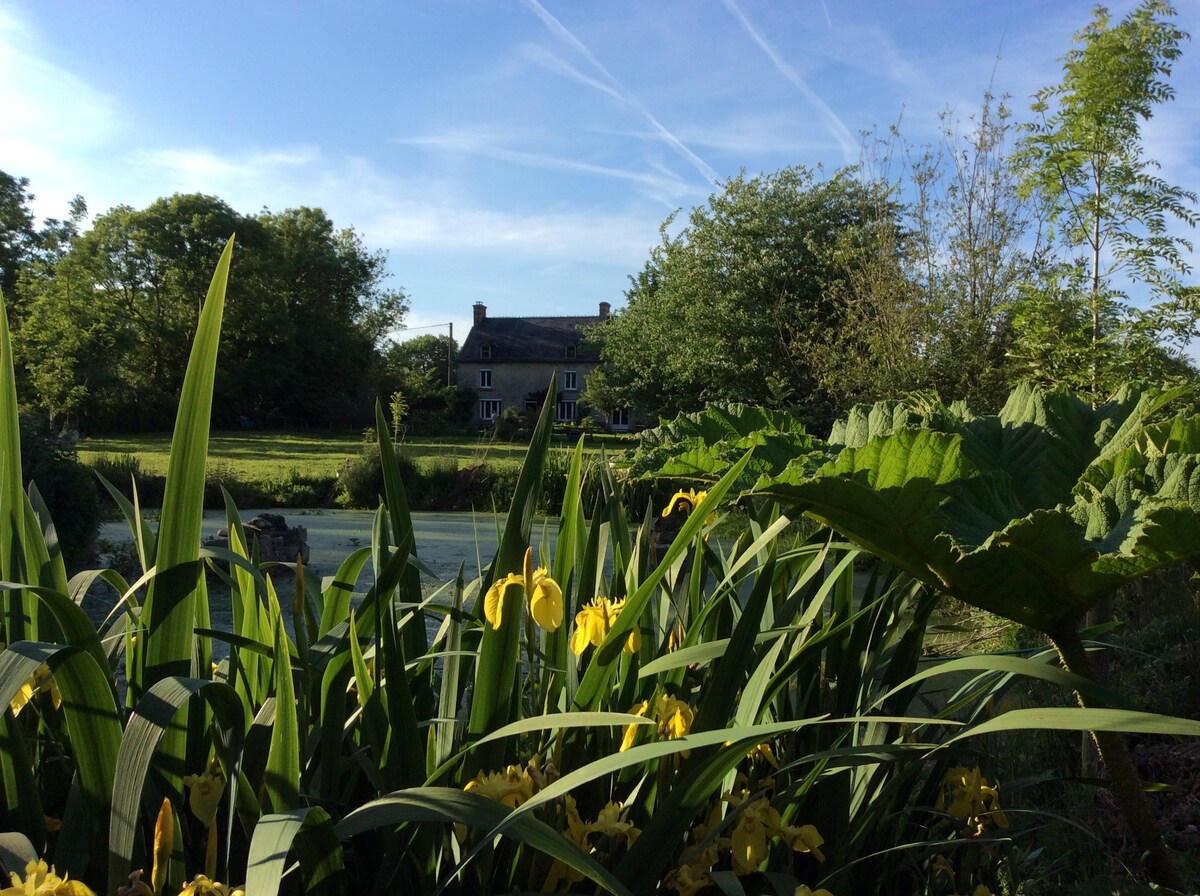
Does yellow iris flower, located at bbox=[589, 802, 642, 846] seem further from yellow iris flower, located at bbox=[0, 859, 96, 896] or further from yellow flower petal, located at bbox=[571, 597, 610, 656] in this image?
yellow iris flower, located at bbox=[0, 859, 96, 896]

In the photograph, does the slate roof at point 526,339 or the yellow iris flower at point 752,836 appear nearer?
the yellow iris flower at point 752,836

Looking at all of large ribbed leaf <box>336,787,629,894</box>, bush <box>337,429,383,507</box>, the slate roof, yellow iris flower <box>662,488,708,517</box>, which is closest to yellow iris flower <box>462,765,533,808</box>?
large ribbed leaf <box>336,787,629,894</box>

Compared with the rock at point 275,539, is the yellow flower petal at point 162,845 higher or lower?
higher

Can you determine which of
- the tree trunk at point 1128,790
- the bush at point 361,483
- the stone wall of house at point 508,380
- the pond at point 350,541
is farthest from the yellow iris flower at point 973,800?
the stone wall of house at point 508,380

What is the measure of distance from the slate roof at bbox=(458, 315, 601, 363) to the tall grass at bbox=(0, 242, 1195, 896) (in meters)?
42.9

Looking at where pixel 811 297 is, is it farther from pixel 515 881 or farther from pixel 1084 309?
pixel 515 881

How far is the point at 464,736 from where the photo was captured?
3.42 feet

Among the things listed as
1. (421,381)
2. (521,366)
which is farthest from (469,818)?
(521,366)

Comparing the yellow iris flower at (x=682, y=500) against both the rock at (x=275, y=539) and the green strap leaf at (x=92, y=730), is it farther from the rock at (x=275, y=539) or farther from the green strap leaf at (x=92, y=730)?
the rock at (x=275, y=539)

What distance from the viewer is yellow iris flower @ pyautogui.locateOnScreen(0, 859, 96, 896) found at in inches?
24.3

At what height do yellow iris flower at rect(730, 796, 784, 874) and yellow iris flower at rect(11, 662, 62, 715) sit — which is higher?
yellow iris flower at rect(11, 662, 62, 715)

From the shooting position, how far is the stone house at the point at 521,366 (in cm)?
4453

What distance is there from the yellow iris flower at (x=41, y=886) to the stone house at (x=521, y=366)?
4280cm

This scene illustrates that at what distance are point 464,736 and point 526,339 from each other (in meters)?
45.7
